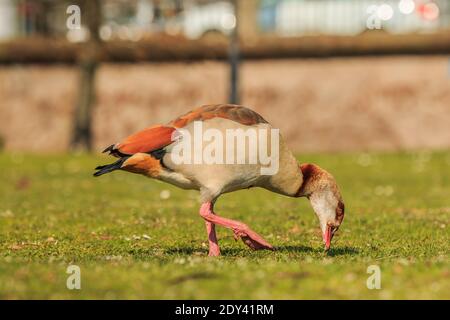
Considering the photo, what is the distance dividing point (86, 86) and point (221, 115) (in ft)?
71.4

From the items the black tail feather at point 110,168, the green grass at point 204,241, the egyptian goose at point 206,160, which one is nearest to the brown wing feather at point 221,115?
the egyptian goose at point 206,160

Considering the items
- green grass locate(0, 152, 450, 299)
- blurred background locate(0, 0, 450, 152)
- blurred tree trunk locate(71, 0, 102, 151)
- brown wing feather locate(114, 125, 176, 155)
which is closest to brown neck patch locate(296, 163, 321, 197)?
green grass locate(0, 152, 450, 299)

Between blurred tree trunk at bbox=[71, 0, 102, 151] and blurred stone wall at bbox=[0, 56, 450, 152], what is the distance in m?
1.61

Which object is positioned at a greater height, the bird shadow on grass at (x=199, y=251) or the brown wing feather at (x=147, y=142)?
the brown wing feather at (x=147, y=142)

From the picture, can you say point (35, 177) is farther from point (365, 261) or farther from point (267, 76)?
point (365, 261)

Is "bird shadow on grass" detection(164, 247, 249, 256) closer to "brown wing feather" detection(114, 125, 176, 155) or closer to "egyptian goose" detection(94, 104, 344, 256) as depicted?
"egyptian goose" detection(94, 104, 344, 256)

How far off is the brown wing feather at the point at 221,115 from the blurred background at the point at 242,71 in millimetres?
19986

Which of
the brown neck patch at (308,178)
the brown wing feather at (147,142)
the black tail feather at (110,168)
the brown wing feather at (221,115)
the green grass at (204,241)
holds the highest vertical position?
the brown wing feather at (221,115)

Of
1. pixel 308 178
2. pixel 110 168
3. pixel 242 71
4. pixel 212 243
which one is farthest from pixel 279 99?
pixel 110 168

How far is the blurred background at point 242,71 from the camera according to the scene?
104 feet

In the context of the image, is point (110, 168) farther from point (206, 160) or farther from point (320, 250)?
point (320, 250)

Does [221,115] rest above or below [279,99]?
above

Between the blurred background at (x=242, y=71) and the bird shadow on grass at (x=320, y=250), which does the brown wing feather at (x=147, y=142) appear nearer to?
the bird shadow on grass at (x=320, y=250)

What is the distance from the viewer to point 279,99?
32438 mm
